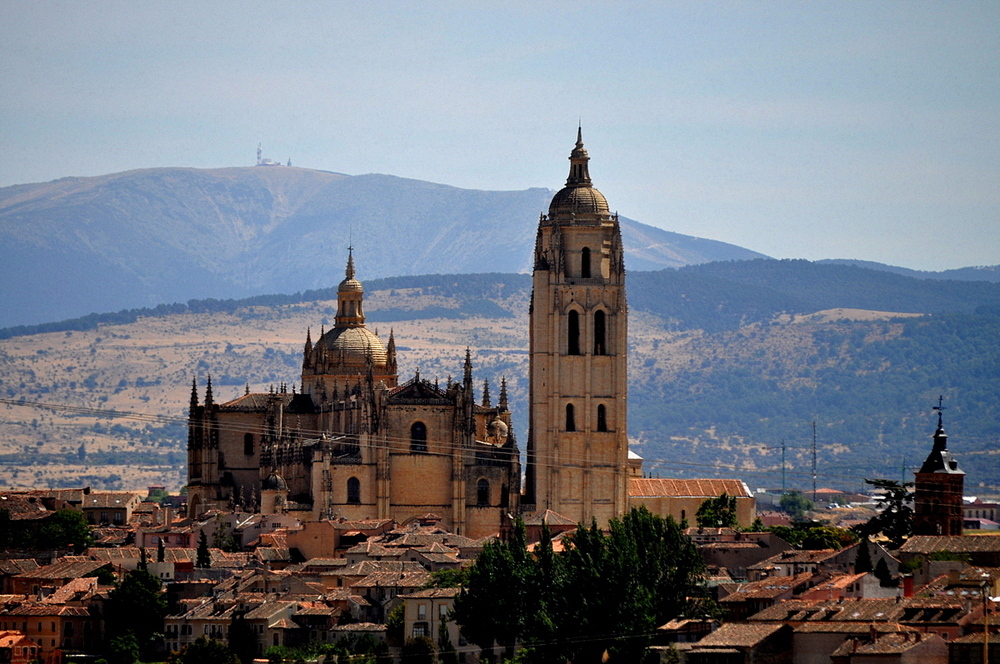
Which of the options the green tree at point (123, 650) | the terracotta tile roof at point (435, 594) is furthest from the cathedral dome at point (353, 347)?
the terracotta tile roof at point (435, 594)

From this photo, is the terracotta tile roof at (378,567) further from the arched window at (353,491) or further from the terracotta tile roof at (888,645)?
the terracotta tile roof at (888,645)

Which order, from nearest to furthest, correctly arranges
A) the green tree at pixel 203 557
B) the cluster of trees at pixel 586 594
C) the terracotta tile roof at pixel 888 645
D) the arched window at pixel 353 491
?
the terracotta tile roof at pixel 888 645
the cluster of trees at pixel 586 594
the green tree at pixel 203 557
the arched window at pixel 353 491

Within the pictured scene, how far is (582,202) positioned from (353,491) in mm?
19612

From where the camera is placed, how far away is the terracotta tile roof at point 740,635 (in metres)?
62.7

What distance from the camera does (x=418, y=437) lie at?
122 m

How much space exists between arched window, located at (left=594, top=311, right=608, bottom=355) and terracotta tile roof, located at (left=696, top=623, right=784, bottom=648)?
2236 inches

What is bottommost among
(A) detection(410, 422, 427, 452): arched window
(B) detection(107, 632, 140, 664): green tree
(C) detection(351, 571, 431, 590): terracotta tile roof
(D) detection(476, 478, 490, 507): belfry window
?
(B) detection(107, 632, 140, 664): green tree

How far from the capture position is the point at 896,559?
7744 cm

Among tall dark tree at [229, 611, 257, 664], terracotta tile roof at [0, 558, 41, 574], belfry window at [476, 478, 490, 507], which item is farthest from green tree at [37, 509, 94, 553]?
tall dark tree at [229, 611, 257, 664]

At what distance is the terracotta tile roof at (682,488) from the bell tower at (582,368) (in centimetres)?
598

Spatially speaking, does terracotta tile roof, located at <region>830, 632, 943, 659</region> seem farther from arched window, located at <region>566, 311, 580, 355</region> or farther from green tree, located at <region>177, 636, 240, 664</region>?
arched window, located at <region>566, 311, 580, 355</region>

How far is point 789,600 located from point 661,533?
13.5m

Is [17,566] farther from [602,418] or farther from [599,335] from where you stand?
[599,335]

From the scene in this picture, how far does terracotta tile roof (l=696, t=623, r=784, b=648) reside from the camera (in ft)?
206
